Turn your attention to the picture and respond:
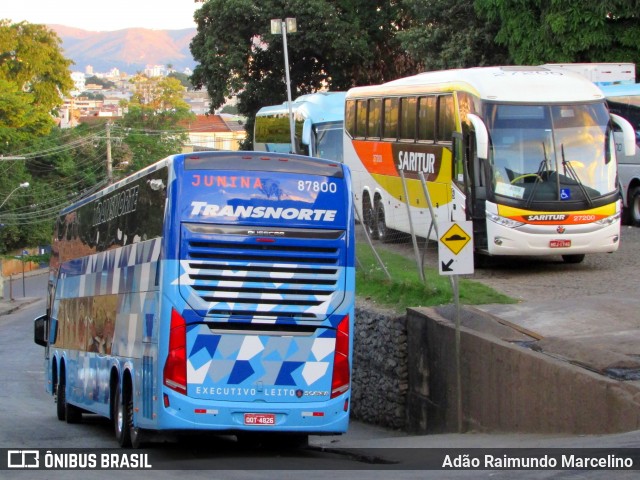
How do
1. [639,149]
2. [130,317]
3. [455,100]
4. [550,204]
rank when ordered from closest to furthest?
[130,317] < [550,204] < [455,100] < [639,149]

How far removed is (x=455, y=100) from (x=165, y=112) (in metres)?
87.8

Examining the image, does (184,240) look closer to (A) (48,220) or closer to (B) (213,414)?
(B) (213,414)

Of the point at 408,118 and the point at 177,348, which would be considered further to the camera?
the point at 408,118

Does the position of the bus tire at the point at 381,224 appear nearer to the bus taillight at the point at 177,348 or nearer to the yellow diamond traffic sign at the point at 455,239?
the yellow diamond traffic sign at the point at 455,239

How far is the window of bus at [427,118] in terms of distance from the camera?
23.3 meters

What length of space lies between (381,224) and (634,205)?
20.5ft

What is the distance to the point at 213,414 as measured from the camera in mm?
12672

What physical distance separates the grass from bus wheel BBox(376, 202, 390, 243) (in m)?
2.91

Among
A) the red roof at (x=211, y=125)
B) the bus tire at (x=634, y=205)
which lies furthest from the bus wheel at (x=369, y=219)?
the red roof at (x=211, y=125)

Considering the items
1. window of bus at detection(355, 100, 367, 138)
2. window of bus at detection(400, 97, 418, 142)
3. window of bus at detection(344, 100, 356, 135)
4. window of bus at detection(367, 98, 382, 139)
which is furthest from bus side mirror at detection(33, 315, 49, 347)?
window of bus at detection(344, 100, 356, 135)

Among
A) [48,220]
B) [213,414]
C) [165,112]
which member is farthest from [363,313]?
[165,112]

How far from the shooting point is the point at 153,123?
105 m

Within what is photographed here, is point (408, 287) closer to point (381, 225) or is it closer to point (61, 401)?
point (381, 225)

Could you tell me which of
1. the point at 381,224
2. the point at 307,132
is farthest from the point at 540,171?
the point at 307,132
